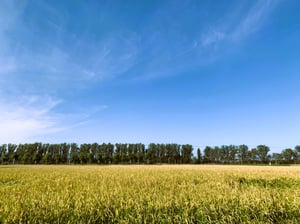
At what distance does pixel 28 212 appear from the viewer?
298 centimetres

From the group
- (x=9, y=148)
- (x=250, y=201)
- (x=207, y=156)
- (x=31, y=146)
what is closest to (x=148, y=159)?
(x=207, y=156)

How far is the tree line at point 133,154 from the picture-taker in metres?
76.7

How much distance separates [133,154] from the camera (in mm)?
80500

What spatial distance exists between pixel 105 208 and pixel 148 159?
82086mm

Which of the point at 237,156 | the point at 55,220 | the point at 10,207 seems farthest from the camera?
the point at 237,156

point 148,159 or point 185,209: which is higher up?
point 185,209

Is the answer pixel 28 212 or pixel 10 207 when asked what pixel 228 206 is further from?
pixel 10 207

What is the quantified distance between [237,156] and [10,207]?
106 meters

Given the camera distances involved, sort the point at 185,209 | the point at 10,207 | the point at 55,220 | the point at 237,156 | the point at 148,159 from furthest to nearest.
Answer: the point at 237,156, the point at 148,159, the point at 185,209, the point at 10,207, the point at 55,220

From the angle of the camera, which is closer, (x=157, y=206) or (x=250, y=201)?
(x=157, y=206)

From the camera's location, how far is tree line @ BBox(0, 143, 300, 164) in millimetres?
76688

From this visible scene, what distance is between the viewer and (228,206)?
11.8ft

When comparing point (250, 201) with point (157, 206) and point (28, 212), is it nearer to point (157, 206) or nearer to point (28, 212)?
point (157, 206)

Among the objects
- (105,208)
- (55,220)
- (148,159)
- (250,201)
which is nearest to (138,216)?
(105,208)
